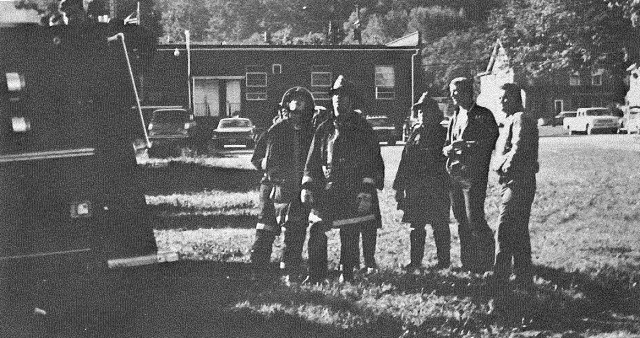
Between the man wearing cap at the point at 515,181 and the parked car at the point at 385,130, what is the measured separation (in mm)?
837

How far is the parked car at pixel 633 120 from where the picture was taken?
768cm

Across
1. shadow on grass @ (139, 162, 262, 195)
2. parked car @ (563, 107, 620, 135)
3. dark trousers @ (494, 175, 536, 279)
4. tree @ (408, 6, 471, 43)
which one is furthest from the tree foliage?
shadow on grass @ (139, 162, 262, 195)

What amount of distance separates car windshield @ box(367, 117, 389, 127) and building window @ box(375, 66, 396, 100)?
0.19 metres

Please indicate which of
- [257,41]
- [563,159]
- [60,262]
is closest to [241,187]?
[257,41]

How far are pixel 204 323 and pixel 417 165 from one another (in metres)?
2.36

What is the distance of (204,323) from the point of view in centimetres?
558

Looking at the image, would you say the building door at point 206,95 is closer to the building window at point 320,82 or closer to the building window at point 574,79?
the building window at point 320,82

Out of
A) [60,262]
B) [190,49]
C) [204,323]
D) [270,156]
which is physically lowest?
[204,323]

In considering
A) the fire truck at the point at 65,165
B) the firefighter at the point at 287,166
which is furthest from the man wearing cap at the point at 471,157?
the fire truck at the point at 65,165

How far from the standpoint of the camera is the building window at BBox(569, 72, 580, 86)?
22.8ft

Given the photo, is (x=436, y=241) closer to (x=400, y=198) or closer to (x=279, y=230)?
(x=400, y=198)

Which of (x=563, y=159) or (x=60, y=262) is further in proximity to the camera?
(x=563, y=159)

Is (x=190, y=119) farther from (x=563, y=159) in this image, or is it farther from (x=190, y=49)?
(x=563, y=159)

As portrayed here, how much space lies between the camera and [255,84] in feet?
22.1
